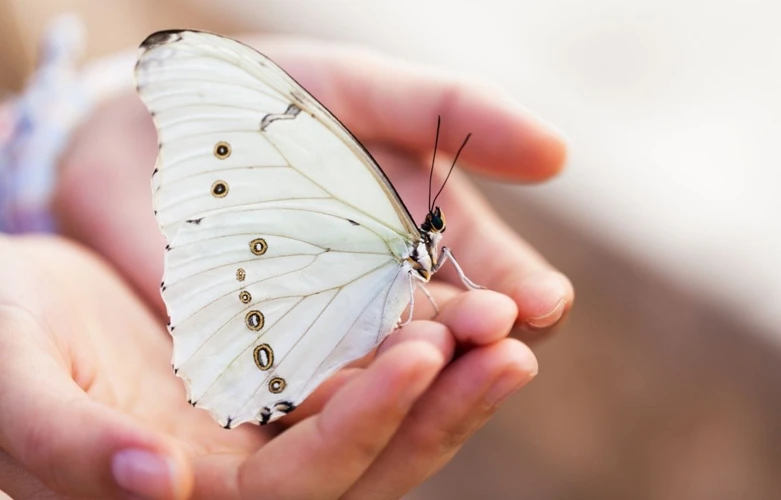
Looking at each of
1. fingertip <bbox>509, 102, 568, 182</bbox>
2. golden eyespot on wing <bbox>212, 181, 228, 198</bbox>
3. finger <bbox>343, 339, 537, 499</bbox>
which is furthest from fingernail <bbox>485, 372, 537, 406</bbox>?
fingertip <bbox>509, 102, 568, 182</bbox>

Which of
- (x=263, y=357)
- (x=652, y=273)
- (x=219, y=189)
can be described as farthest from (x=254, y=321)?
(x=652, y=273)

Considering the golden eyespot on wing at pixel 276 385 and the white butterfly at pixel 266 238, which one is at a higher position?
the white butterfly at pixel 266 238

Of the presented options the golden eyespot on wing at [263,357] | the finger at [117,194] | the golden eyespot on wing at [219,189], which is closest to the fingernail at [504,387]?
Answer: the golden eyespot on wing at [263,357]

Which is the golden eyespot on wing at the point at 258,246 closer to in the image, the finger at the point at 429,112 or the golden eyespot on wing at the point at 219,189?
the golden eyespot on wing at the point at 219,189

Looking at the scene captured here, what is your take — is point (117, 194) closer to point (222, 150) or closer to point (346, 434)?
point (222, 150)

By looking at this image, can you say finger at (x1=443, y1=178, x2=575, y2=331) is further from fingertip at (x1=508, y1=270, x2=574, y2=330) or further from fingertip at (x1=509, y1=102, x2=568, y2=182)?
fingertip at (x1=509, y1=102, x2=568, y2=182)

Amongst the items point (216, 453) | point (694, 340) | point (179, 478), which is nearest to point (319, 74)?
point (216, 453)

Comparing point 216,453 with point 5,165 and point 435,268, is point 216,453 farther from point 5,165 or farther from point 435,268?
point 5,165
